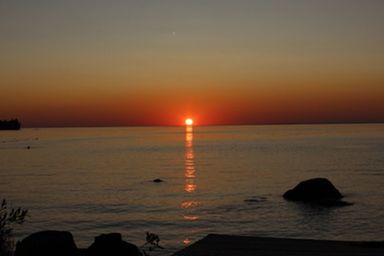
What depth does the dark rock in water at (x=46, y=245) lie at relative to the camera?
13.2 m

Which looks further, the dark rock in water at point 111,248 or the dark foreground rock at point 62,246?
the dark rock in water at point 111,248

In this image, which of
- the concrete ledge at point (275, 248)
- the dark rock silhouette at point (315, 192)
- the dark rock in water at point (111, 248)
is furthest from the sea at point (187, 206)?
the concrete ledge at point (275, 248)

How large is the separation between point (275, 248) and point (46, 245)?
260 inches

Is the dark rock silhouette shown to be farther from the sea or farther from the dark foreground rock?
the dark foreground rock

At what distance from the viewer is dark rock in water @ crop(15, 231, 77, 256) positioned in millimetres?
13242

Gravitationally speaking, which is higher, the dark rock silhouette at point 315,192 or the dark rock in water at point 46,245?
the dark rock in water at point 46,245

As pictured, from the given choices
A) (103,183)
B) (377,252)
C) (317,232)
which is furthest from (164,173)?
(377,252)

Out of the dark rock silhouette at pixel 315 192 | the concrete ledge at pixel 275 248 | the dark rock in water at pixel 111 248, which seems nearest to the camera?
the concrete ledge at pixel 275 248

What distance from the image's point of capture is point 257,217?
33.8 m

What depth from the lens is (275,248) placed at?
10.2 m

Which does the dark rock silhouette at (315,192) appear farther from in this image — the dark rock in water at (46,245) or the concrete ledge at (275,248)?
the concrete ledge at (275,248)

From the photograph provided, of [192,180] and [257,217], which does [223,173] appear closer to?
[192,180]

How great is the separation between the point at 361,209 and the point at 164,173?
127 feet

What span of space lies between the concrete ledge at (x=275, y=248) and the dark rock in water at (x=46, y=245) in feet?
15.6
